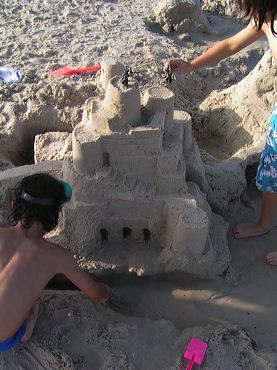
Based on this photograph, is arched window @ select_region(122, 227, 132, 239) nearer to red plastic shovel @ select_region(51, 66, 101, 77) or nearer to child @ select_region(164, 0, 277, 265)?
child @ select_region(164, 0, 277, 265)

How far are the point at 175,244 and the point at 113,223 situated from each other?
1.15ft

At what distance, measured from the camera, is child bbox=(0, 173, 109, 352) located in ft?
5.77

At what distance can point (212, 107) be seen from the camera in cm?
343

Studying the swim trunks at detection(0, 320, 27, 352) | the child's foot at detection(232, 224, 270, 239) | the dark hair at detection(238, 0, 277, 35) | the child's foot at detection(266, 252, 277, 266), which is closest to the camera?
the dark hair at detection(238, 0, 277, 35)

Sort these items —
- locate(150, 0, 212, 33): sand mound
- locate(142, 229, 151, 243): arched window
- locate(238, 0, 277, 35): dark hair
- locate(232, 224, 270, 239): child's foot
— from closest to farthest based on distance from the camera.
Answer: locate(238, 0, 277, 35): dark hair < locate(142, 229, 151, 243): arched window < locate(232, 224, 270, 239): child's foot < locate(150, 0, 212, 33): sand mound

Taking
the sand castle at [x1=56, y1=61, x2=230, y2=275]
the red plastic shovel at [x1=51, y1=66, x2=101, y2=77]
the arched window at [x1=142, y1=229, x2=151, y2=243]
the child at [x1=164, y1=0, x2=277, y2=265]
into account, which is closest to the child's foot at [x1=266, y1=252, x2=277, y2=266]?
the child at [x1=164, y1=0, x2=277, y2=265]

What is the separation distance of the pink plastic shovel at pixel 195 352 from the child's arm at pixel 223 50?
1454 millimetres

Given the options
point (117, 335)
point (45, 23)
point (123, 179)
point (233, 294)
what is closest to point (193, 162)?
point (123, 179)

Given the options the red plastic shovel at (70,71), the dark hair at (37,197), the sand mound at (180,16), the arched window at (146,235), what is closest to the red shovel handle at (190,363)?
the arched window at (146,235)

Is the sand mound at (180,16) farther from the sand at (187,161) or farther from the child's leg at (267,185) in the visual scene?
the child's leg at (267,185)

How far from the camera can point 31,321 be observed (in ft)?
6.54

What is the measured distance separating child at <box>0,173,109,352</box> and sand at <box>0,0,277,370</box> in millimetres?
250

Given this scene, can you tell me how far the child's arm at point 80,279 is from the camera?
196 cm

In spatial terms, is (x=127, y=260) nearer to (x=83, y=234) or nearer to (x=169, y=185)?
(x=83, y=234)
